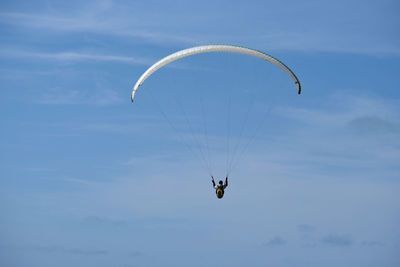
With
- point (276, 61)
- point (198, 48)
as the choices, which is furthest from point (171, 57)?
point (276, 61)

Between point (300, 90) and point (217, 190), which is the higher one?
point (300, 90)

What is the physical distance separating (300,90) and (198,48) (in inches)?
398

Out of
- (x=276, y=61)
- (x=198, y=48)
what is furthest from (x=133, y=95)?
(x=276, y=61)

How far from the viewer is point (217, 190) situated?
274 ft

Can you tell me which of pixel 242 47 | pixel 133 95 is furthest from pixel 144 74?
pixel 242 47

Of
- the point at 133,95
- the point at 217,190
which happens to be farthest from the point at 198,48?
the point at 217,190

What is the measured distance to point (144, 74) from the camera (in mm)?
83500

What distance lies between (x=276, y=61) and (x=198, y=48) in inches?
288

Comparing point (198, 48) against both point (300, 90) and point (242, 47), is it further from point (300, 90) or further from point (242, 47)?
point (300, 90)

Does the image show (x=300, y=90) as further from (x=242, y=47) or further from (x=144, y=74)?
(x=144, y=74)

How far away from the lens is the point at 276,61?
267 ft

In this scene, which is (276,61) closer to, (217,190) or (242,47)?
(242,47)

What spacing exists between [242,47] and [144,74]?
972 centimetres

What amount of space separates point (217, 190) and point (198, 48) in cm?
1352
